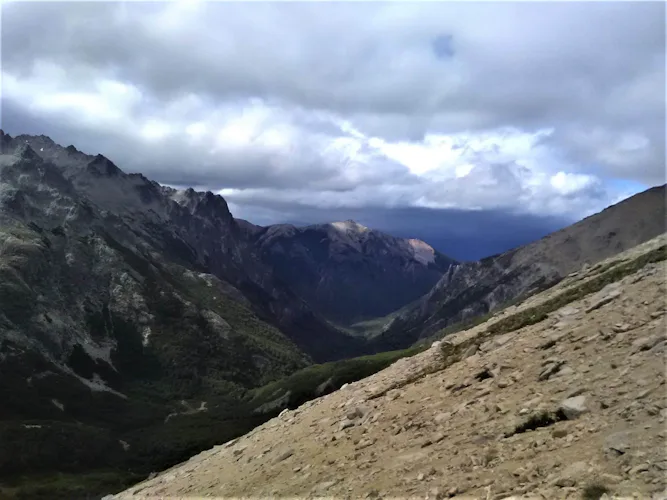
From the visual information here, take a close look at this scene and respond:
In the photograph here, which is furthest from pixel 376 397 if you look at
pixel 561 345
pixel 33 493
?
pixel 33 493

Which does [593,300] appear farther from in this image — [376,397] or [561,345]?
[376,397]

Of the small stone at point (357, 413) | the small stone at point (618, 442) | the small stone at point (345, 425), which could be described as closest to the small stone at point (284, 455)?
the small stone at point (345, 425)

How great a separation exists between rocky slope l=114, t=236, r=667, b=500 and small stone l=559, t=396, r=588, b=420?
5 cm

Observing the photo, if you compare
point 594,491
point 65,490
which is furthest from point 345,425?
point 65,490

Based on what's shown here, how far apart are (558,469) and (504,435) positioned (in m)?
4.33

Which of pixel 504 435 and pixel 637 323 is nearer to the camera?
pixel 504 435

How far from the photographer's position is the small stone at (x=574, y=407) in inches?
808

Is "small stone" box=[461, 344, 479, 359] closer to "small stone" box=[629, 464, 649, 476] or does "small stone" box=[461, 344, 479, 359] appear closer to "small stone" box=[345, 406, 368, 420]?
"small stone" box=[345, 406, 368, 420]

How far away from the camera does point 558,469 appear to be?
17.6 meters

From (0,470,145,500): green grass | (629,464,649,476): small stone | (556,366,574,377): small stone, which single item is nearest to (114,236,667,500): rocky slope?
(629,464,649,476): small stone

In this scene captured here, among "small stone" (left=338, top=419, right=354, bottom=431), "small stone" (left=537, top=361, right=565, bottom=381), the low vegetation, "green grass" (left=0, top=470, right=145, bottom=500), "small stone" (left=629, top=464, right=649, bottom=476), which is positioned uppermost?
"small stone" (left=537, top=361, right=565, bottom=381)

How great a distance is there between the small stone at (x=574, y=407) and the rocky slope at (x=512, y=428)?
0.17ft

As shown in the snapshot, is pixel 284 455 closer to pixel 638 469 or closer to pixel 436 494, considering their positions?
pixel 436 494

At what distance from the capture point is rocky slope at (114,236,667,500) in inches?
687
